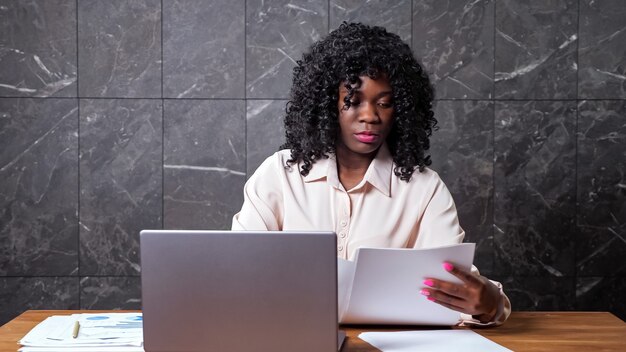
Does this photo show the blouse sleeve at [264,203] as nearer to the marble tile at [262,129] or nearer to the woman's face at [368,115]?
the woman's face at [368,115]

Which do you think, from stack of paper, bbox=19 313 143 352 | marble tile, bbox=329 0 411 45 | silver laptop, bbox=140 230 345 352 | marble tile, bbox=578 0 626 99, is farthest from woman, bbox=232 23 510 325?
marble tile, bbox=578 0 626 99

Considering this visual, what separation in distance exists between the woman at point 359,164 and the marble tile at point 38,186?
1.52 metres

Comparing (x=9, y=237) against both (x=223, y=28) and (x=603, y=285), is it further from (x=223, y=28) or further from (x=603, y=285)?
(x=603, y=285)

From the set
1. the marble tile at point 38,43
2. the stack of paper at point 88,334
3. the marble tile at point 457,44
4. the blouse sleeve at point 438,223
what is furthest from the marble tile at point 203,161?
the stack of paper at point 88,334

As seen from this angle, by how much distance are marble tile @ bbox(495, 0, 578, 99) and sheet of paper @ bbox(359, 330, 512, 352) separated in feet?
6.22

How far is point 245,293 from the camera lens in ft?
3.82

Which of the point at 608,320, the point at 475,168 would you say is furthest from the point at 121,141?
the point at 608,320

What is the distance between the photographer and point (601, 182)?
3172 millimetres

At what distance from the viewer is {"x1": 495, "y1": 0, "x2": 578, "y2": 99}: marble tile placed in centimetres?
312

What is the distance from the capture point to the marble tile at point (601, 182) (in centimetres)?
315

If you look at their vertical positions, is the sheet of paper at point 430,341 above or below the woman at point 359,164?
below

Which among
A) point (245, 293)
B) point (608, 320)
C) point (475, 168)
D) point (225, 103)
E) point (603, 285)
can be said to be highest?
point (225, 103)

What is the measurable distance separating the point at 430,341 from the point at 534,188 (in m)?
1.94

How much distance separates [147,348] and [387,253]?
466 millimetres
